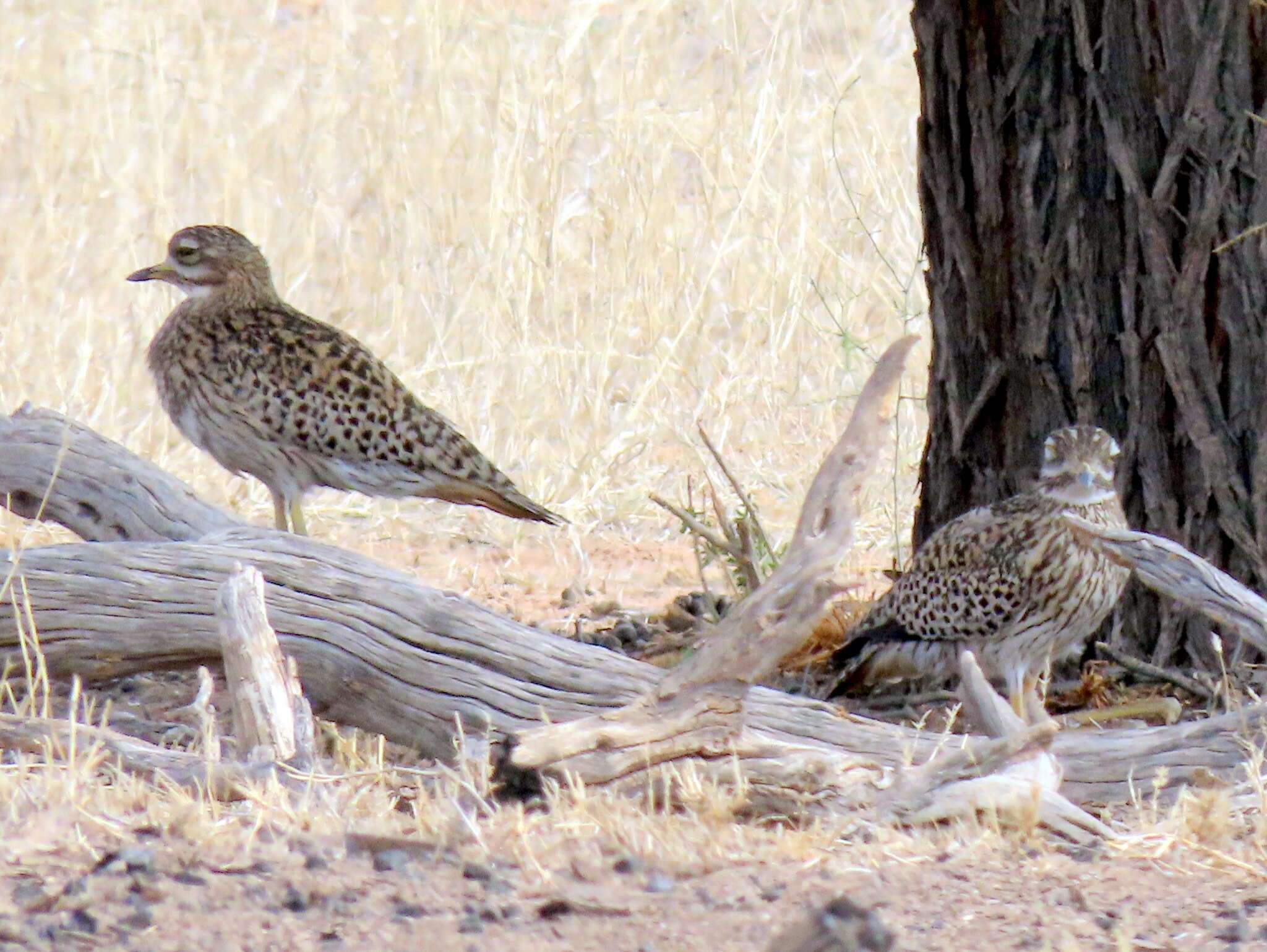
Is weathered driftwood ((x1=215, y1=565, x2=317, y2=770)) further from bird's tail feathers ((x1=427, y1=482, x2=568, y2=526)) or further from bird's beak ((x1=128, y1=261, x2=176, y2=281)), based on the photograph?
bird's beak ((x1=128, y1=261, x2=176, y2=281))

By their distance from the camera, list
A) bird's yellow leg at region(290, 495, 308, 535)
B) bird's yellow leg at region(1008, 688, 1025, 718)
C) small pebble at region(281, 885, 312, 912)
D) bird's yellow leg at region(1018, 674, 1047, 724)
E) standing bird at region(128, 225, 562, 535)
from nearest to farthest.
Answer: small pebble at region(281, 885, 312, 912)
bird's yellow leg at region(1018, 674, 1047, 724)
bird's yellow leg at region(1008, 688, 1025, 718)
standing bird at region(128, 225, 562, 535)
bird's yellow leg at region(290, 495, 308, 535)

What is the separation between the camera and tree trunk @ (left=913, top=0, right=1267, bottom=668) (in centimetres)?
486

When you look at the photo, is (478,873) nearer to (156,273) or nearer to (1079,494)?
(1079,494)

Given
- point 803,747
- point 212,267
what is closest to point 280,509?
point 212,267

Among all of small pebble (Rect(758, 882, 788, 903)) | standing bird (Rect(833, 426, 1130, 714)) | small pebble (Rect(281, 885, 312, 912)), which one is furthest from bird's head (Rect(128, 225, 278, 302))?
small pebble (Rect(758, 882, 788, 903))

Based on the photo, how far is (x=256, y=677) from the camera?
3.84 meters

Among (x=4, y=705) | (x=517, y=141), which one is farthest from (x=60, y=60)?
(x=4, y=705)

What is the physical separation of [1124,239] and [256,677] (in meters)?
2.63

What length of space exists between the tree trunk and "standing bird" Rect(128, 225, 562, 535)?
220cm

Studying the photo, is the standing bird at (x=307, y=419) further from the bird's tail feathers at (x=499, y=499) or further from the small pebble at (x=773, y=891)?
the small pebble at (x=773, y=891)

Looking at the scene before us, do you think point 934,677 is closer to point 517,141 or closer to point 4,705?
point 4,705

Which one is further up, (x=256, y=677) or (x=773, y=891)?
(x=256, y=677)

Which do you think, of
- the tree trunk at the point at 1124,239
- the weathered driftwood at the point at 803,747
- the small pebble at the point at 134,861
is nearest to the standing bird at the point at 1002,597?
the tree trunk at the point at 1124,239

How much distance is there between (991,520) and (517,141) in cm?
497
